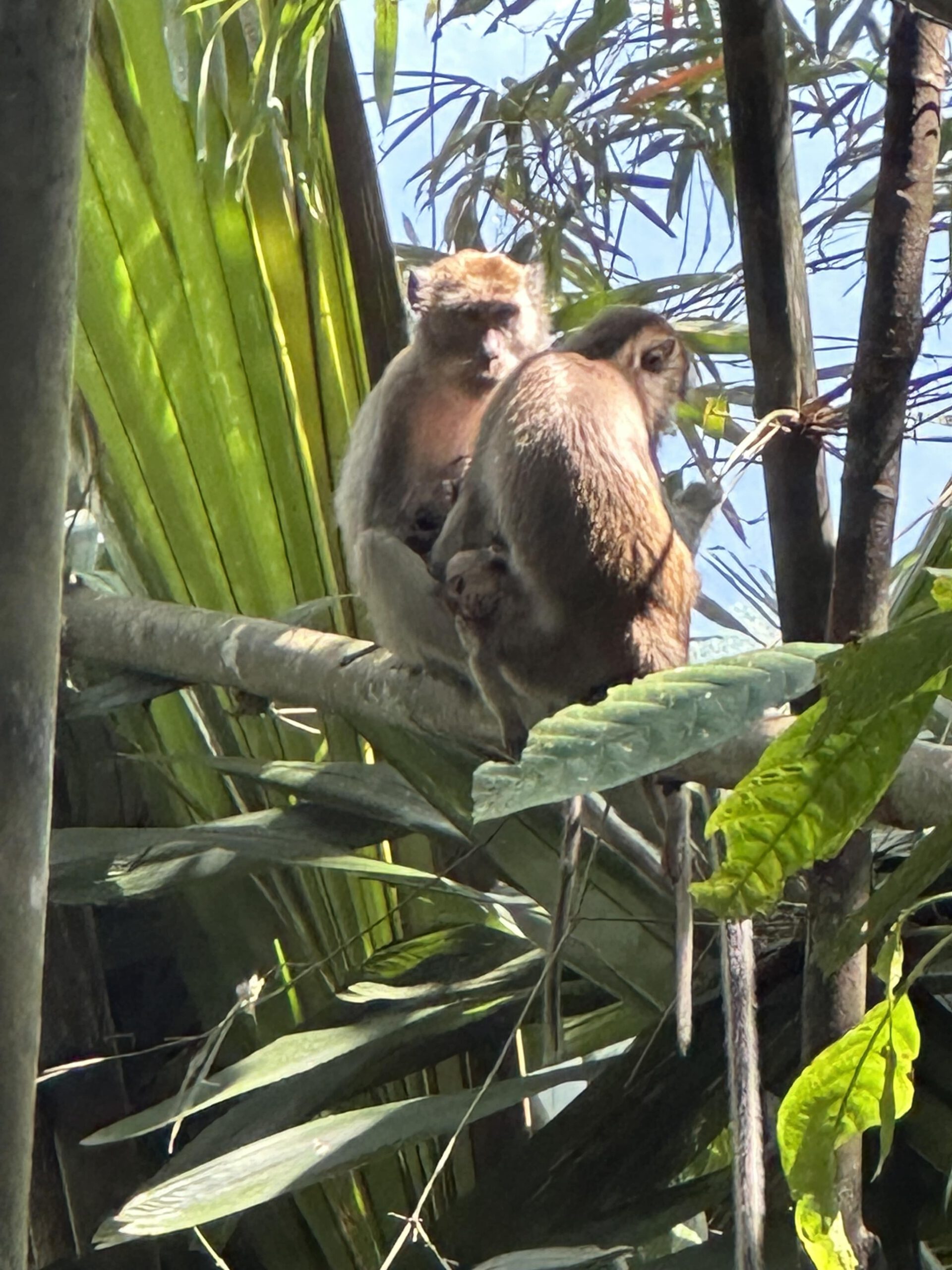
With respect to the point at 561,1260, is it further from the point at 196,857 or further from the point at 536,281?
the point at 536,281

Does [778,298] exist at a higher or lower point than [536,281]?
lower

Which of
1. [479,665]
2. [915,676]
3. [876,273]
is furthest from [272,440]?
[915,676]

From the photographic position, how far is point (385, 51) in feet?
5.52

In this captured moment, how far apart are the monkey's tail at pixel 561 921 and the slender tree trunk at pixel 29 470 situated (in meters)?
0.67

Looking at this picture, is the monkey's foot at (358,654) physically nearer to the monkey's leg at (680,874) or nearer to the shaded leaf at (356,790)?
the shaded leaf at (356,790)

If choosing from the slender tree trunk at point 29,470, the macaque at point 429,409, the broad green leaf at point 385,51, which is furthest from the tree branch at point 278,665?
the slender tree trunk at point 29,470

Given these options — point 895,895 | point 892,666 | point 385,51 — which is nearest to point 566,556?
point 385,51

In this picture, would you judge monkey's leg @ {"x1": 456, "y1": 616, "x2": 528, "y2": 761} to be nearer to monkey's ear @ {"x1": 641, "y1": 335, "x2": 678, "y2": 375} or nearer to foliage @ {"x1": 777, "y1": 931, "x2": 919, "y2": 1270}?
monkey's ear @ {"x1": 641, "y1": 335, "x2": 678, "y2": 375}

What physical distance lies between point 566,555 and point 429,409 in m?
0.77

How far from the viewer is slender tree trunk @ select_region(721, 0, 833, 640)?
132 centimetres

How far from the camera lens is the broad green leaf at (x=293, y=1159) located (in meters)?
1.34

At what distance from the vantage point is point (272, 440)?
6.79ft

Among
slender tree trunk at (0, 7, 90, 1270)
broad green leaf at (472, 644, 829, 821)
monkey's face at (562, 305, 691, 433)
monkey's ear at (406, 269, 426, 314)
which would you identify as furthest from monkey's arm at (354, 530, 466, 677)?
broad green leaf at (472, 644, 829, 821)

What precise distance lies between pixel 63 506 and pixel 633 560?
1.15 m
